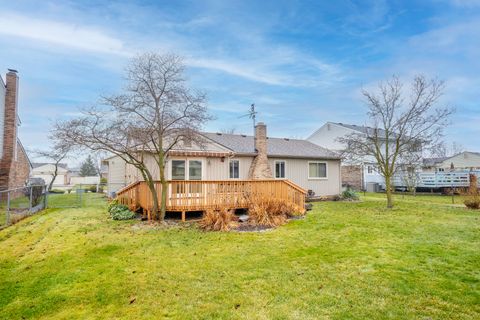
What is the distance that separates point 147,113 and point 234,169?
21.9ft

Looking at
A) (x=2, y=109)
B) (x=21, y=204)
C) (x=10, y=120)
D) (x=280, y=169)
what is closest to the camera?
(x=21, y=204)

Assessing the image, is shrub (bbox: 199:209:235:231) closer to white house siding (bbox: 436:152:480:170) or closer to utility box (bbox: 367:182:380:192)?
utility box (bbox: 367:182:380:192)

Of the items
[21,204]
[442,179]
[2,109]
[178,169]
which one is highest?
[2,109]

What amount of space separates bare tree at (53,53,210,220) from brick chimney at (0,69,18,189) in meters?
7.75

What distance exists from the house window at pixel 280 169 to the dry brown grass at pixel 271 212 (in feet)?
19.9

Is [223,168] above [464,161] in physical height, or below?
below

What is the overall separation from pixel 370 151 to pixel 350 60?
6.99 meters

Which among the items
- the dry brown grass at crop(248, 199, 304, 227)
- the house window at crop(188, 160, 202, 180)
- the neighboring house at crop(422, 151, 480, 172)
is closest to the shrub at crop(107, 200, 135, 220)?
the house window at crop(188, 160, 202, 180)

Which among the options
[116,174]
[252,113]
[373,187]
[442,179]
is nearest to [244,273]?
[252,113]

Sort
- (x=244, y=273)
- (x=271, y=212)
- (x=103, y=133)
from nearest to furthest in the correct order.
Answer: (x=244, y=273)
(x=103, y=133)
(x=271, y=212)

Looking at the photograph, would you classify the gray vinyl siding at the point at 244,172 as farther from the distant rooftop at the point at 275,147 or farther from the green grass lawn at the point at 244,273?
the green grass lawn at the point at 244,273

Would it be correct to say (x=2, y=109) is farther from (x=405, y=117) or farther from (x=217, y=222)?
(x=405, y=117)

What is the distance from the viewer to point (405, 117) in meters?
14.1

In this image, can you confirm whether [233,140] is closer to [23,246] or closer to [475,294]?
[23,246]
